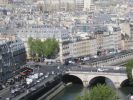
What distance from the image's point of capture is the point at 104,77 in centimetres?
6694

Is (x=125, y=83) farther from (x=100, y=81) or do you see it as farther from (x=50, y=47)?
(x=50, y=47)

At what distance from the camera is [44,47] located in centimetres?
7631

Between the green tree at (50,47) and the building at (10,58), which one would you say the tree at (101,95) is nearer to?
the building at (10,58)

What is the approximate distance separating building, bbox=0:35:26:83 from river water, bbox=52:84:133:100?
5849 mm

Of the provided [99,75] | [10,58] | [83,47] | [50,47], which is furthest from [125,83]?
[83,47]

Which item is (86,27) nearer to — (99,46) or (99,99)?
(99,46)

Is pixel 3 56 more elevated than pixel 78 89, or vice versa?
pixel 3 56

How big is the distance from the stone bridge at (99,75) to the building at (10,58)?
592cm

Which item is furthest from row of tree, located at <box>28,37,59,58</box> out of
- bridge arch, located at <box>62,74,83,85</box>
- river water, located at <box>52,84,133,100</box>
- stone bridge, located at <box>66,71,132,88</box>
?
river water, located at <box>52,84,133,100</box>

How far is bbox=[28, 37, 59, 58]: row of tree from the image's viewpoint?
76000 millimetres

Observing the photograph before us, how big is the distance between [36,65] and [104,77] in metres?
9.85

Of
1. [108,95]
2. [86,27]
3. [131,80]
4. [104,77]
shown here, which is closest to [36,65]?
[104,77]

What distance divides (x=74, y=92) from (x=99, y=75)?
4.90 m

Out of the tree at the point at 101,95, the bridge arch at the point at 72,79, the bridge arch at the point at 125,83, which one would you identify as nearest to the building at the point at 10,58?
the bridge arch at the point at 72,79
